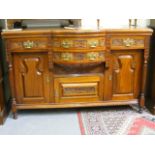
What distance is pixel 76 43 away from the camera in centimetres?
231

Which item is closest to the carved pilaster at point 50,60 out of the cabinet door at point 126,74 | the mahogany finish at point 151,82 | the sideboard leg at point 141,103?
the cabinet door at point 126,74

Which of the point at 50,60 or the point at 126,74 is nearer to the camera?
the point at 50,60

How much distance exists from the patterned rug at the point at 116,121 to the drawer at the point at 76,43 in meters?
0.79

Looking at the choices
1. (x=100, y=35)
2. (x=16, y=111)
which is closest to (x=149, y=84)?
(x=100, y=35)

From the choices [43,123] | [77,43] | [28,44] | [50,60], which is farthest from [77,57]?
[43,123]

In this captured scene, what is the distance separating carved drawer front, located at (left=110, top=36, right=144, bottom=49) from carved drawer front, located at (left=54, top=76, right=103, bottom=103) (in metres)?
0.40

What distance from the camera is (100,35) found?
2.31 meters

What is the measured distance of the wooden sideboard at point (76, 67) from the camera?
2.30m

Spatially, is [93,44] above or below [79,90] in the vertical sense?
above

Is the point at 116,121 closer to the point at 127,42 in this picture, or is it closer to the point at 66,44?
the point at 127,42

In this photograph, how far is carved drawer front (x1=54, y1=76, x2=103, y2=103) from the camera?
2.51 meters

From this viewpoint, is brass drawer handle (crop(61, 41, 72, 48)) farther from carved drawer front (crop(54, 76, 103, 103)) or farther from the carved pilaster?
carved drawer front (crop(54, 76, 103, 103))

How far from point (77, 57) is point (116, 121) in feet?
2.67

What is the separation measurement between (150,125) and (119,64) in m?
0.72
